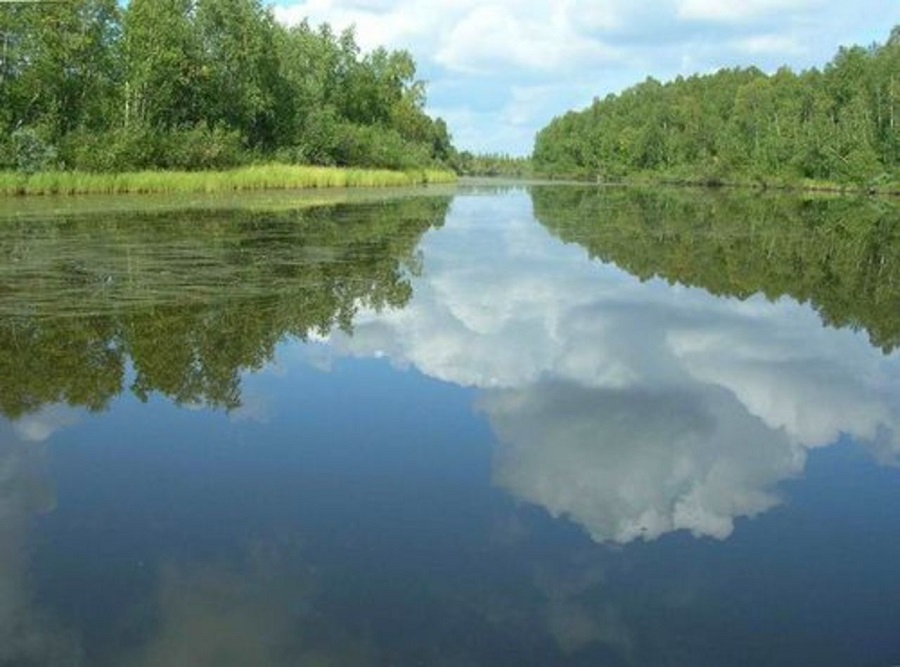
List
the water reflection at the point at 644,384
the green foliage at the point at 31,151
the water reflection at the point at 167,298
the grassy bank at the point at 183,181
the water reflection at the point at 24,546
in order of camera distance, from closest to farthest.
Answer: the water reflection at the point at 24,546 < the water reflection at the point at 644,384 < the water reflection at the point at 167,298 < the grassy bank at the point at 183,181 < the green foliage at the point at 31,151

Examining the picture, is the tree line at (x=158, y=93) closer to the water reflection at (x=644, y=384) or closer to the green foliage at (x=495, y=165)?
the water reflection at (x=644, y=384)

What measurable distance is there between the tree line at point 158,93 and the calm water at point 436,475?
2321 cm

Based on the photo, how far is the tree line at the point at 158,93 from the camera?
106 ft

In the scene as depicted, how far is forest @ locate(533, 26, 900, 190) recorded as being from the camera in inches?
2571

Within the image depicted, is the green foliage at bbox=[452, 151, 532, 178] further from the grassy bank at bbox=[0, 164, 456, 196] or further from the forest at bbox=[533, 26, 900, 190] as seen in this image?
the grassy bank at bbox=[0, 164, 456, 196]

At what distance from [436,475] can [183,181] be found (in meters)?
30.2

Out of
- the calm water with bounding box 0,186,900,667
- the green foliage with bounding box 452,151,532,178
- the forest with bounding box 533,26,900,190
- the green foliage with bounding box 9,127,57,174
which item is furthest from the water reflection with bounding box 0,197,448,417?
the green foliage with bounding box 452,151,532,178

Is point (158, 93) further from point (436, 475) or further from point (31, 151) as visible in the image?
point (436, 475)

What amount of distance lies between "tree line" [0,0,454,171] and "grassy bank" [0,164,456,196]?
126 centimetres

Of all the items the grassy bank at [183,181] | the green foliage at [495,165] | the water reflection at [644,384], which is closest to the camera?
the water reflection at [644,384]

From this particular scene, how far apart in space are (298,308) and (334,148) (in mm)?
42964

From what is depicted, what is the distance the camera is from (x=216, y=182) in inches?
1348

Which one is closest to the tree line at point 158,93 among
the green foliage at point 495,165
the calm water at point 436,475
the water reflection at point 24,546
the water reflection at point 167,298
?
the water reflection at point 167,298

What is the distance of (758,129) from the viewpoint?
84562 mm
